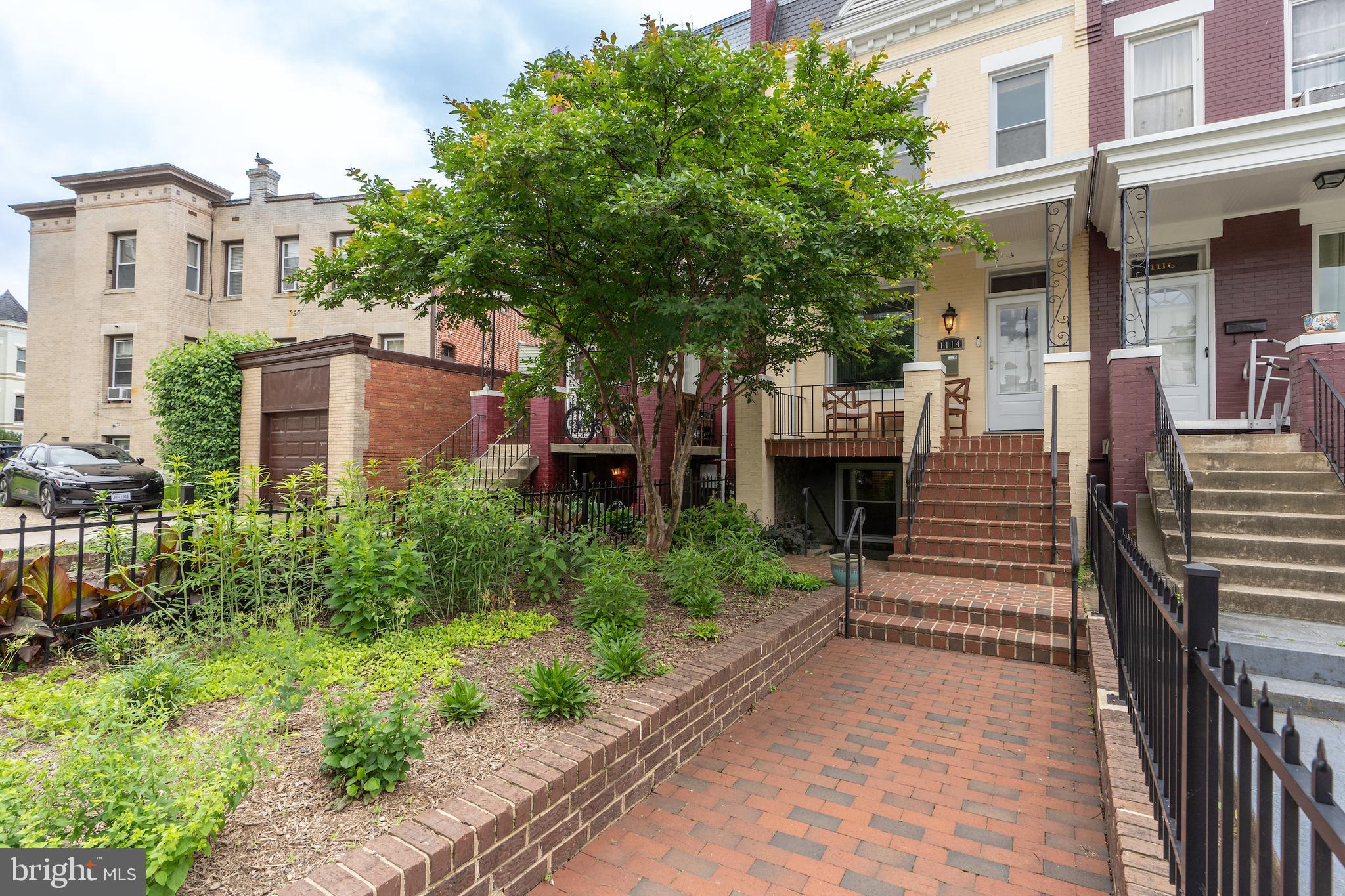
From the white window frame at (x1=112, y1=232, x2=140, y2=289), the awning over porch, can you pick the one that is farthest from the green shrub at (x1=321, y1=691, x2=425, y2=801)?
the white window frame at (x1=112, y1=232, x2=140, y2=289)

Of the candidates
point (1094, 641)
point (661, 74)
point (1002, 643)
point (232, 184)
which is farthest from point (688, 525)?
point (232, 184)

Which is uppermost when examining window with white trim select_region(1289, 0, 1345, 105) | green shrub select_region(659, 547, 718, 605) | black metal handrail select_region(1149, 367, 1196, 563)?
window with white trim select_region(1289, 0, 1345, 105)

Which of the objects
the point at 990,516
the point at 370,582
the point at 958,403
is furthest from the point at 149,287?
the point at 990,516

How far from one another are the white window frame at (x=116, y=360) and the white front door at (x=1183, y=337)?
Answer: 24.1 m

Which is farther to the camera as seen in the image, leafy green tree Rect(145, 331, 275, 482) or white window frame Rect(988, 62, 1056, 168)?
leafy green tree Rect(145, 331, 275, 482)

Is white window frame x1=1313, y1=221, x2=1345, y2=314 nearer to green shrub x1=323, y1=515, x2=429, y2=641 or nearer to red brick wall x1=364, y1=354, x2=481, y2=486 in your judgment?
green shrub x1=323, y1=515, x2=429, y2=641

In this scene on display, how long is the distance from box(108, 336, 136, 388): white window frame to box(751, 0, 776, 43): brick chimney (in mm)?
18695

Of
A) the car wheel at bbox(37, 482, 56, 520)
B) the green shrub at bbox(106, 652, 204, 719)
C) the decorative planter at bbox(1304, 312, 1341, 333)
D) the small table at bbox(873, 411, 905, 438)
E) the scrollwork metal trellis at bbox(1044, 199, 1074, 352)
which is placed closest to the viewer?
the green shrub at bbox(106, 652, 204, 719)

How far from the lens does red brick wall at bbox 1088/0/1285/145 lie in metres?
7.89

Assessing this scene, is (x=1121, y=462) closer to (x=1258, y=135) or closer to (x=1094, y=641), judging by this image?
(x=1094, y=641)

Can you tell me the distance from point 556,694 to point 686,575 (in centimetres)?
222

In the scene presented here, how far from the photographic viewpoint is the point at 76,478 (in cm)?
1098

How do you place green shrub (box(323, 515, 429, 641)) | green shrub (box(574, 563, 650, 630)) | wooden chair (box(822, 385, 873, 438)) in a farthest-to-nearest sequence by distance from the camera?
wooden chair (box(822, 385, 873, 438)) → green shrub (box(574, 563, 650, 630)) → green shrub (box(323, 515, 429, 641))

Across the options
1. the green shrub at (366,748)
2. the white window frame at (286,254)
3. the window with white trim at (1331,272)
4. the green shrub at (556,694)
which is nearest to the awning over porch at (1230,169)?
the window with white trim at (1331,272)
